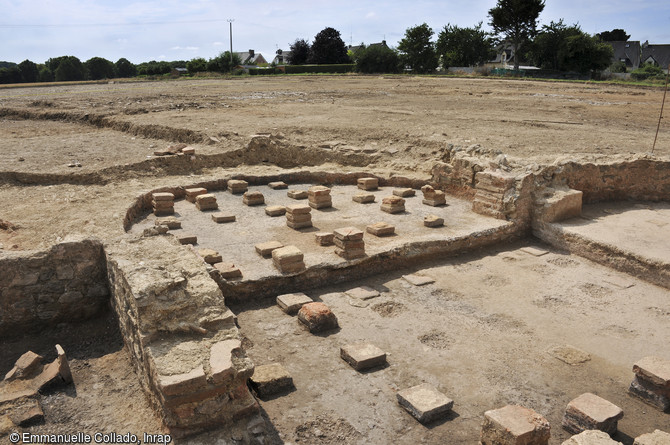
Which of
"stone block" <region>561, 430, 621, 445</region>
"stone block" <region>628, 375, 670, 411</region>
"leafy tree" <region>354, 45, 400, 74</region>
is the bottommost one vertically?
"stone block" <region>628, 375, 670, 411</region>

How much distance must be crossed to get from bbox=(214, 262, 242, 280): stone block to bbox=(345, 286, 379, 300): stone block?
132 centimetres

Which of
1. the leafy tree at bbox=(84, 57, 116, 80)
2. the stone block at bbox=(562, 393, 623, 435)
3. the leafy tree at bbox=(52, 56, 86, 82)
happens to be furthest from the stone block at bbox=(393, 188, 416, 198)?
the leafy tree at bbox=(84, 57, 116, 80)

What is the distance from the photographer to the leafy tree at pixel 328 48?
5672 centimetres

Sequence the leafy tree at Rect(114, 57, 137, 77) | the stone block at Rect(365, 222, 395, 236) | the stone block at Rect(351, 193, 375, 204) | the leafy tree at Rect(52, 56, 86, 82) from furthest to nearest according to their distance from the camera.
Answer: the leafy tree at Rect(114, 57, 137, 77), the leafy tree at Rect(52, 56, 86, 82), the stone block at Rect(351, 193, 375, 204), the stone block at Rect(365, 222, 395, 236)

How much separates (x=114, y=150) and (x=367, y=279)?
26.2 ft

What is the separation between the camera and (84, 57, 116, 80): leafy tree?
→ 2130 inches

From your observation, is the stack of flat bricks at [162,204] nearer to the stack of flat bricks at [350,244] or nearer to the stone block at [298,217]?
the stone block at [298,217]

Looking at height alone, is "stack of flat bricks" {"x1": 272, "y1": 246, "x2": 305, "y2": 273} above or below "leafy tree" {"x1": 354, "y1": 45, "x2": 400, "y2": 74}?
below

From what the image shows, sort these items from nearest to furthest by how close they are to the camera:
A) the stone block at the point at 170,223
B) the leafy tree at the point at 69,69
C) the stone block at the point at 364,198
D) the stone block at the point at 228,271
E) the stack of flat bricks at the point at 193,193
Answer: the stone block at the point at 228,271 < the stone block at the point at 170,223 < the stack of flat bricks at the point at 193,193 < the stone block at the point at 364,198 < the leafy tree at the point at 69,69

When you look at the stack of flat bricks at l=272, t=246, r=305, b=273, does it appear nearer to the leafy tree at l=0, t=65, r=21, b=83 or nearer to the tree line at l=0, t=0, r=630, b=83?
the tree line at l=0, t=0, r=630, b=83

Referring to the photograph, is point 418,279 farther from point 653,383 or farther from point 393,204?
point 653,383

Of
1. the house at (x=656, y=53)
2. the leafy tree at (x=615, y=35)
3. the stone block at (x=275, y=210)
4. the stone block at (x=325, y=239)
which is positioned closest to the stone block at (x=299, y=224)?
the stone block at (x=275, y=210)

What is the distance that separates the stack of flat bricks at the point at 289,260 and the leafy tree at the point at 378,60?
42812 mm

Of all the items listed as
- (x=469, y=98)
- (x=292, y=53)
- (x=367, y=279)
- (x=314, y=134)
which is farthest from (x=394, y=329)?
(x=292, y=53)
